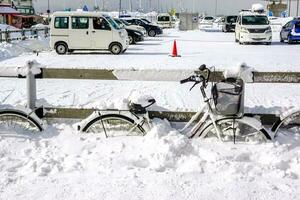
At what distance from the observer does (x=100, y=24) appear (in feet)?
73.2

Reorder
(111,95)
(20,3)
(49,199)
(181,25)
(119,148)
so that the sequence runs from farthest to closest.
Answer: (20,3) → (181,25) → (111,95) → (119,148) → (49,199)

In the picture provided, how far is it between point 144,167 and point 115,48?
59.4ft

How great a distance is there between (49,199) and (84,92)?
22.2 feet

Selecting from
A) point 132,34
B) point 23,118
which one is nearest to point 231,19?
point 132,34

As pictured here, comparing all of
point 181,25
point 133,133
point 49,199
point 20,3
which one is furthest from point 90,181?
point 20,3

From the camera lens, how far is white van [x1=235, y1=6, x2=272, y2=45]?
29.5m

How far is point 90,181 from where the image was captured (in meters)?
4.21

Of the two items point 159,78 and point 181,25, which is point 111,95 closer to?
point 159,78

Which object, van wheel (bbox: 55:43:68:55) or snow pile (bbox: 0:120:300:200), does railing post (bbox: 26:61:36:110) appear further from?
van wheel (bbox: 55:43:68:55)

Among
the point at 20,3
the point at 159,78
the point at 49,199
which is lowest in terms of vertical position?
the point at 49,199

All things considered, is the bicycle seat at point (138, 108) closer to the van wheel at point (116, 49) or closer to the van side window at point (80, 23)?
the van wheel at point (116, 49)

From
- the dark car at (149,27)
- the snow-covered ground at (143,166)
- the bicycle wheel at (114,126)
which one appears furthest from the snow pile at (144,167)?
the dark car at (149,27)

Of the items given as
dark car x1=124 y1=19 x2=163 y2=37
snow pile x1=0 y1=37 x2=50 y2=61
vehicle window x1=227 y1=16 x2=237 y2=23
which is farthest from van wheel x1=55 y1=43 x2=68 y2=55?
vehicle window x1=227 y1=16 x2=237 y2=23

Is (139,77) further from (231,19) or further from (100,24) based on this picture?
(231,19)
